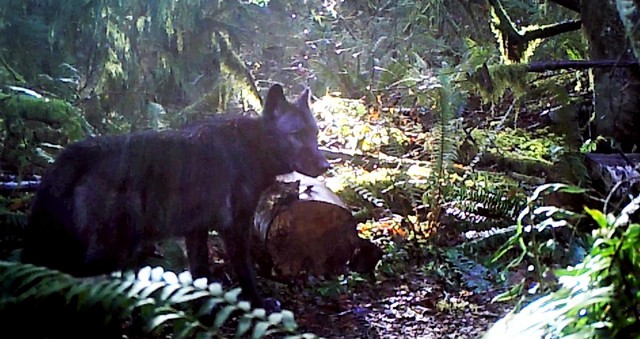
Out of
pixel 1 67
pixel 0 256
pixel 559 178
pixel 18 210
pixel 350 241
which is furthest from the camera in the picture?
pixel 559 178

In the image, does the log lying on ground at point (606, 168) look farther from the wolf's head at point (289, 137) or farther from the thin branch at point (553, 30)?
the wolf's head at point (289, 137)

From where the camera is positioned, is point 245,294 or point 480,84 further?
point 480,84

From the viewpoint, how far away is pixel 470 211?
18.3 ft

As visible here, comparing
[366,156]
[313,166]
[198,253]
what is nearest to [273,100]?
[313,166]

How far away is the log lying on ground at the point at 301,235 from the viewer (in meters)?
4.60

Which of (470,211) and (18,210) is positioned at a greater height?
(18,210)

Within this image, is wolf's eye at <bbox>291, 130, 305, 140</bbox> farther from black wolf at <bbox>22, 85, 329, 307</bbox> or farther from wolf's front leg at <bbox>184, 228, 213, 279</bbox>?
wolf's front leg at <bbox>184, 228, 213, 279</bbox>

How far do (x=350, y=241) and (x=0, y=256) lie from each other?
218 cm

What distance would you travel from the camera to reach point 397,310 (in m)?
4.03

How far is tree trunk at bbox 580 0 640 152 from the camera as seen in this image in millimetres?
5098

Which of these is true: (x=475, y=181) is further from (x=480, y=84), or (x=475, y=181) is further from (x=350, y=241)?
(x=350, y=241)

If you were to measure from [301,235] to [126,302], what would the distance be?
279 cm

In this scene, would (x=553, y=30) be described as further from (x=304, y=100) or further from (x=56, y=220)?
(x=56, y=220)

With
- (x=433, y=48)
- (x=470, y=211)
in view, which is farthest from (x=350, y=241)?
(x=433, y=48)
